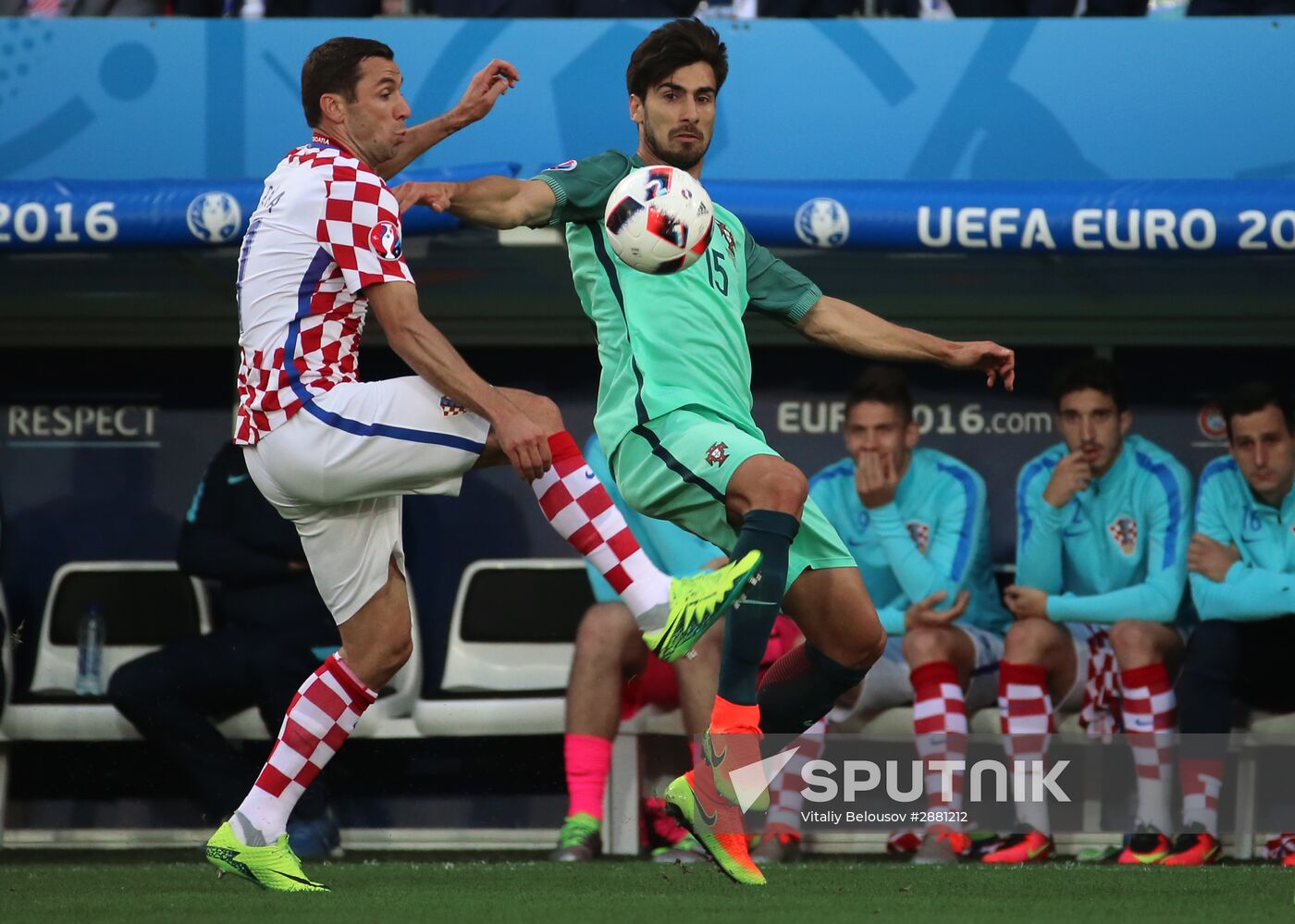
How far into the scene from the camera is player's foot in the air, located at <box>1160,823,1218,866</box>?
5.79 metres

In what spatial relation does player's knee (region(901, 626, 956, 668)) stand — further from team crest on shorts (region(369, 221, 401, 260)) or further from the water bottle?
the water bottle

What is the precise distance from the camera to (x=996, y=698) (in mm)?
6387

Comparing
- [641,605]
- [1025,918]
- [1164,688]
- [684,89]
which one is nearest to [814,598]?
[641,605]

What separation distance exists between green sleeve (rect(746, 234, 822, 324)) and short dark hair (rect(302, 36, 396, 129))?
1.05 metres

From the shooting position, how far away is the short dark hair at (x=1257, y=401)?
6188mm

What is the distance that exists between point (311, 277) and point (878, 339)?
1.43 metres

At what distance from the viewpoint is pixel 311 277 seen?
4.30m

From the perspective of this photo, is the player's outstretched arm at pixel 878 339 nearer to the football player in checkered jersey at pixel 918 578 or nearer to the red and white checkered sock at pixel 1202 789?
the football player in checkered jersey at pixel 918 578

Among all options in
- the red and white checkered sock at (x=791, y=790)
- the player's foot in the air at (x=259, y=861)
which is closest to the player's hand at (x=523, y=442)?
the player's foot in the air at (x=259, y=861)

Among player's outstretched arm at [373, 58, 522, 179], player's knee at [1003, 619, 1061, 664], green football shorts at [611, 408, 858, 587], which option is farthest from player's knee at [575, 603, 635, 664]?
player's outstretched arm at [373, 58, 522, 179]

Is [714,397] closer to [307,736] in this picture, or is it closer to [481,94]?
[481,94]

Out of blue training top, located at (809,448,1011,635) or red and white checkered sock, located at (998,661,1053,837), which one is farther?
blue training top, located at (809,448,1011,635)

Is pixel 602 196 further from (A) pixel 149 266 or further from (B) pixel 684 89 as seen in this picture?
(A) pixel 149 266

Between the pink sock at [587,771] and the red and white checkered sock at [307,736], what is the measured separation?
146 centimetres
